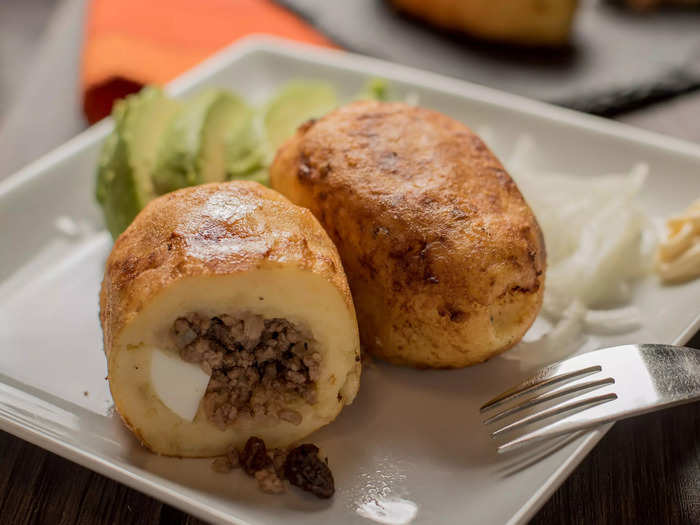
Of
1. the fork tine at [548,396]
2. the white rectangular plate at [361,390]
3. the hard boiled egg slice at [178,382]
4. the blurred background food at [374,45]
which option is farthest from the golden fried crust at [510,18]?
the hard boiled egg slice at [178,382]

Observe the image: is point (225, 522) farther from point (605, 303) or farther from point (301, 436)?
point (605, 303)

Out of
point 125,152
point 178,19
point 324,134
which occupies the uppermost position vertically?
point 324,134

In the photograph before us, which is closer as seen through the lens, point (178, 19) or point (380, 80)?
point (380, 80)

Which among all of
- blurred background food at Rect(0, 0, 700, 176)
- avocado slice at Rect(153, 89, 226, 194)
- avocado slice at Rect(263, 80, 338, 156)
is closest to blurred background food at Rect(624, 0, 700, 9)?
blurred background food at Rect(0, 0, 700, 176)

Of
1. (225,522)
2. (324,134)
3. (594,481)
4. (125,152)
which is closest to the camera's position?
(225,522)

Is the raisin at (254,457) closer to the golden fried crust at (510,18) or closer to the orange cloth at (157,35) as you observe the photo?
the orange cloth at (157,35)

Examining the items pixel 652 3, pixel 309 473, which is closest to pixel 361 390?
pixel 309 473

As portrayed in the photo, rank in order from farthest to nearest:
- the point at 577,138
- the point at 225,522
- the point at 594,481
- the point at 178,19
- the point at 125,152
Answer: the point at 178,19, the point at 577,138, the point at 125,152, the point at 594,481, the point at 225,522

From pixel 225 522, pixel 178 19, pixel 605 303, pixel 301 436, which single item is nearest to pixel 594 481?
pixel 605 303
